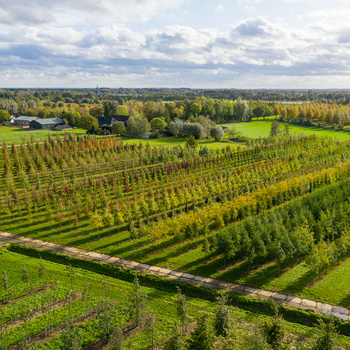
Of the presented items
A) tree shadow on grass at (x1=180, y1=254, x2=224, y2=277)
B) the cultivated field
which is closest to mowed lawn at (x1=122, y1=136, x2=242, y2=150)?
the cultivated field

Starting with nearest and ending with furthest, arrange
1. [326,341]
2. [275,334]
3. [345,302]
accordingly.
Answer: [326,341] → [275,334] → [345,302]

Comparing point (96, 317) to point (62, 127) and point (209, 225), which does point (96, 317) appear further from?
point (62, 127)

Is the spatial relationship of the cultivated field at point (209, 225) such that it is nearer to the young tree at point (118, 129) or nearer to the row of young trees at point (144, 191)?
the row of young trees at point (144, 191)

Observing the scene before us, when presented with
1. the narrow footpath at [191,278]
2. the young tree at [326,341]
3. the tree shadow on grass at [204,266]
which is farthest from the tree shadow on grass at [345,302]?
the tree shadow on grass at [204,266]

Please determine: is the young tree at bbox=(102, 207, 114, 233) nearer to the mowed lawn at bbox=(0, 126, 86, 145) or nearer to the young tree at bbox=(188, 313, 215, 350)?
the young tree at bbox=(188, 313, 215, 350)

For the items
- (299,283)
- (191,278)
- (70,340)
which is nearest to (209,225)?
(191,278)

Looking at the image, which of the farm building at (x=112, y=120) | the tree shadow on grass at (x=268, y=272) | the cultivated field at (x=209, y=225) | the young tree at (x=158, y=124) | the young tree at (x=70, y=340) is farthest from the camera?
the farm building at (x=112, y=120)
